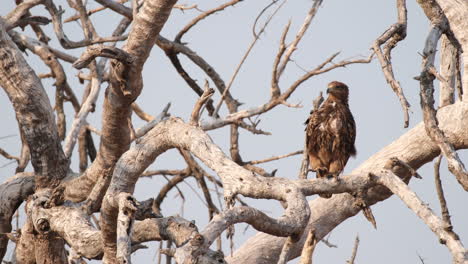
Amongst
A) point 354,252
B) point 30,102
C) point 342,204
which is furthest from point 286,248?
point 342,204

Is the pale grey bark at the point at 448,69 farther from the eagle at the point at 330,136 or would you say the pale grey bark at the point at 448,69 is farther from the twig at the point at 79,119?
the twig at the point at 79,119

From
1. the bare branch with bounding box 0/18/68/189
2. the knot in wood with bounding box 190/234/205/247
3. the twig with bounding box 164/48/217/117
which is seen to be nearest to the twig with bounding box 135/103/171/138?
the twig with bounding box 164/48/217/117

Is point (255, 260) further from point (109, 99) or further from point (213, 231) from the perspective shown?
point (213, 231)

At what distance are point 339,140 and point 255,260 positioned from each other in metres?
1.15

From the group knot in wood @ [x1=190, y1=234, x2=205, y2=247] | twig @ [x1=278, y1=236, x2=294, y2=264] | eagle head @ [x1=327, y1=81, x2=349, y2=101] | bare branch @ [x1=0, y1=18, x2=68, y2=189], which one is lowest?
knot in wood @ [x1=190, y1=234, x2=205, y2=247]

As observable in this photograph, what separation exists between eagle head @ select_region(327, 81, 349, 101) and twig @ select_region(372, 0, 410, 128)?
63.3 inches

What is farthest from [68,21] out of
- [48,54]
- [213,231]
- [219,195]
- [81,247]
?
[213,231]

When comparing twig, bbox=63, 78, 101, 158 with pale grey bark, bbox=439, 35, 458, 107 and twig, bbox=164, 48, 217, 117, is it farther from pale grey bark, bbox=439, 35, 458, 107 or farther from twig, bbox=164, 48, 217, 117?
pale grey bark, bbox=439, 35, 458, 107

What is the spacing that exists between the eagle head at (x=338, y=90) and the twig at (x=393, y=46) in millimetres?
1608

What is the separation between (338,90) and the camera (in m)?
6.30

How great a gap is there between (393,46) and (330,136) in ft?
5.75

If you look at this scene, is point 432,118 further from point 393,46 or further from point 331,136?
point 331,136

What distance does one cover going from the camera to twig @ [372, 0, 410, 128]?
3.58 meters

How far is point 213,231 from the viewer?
2984 millimetres
